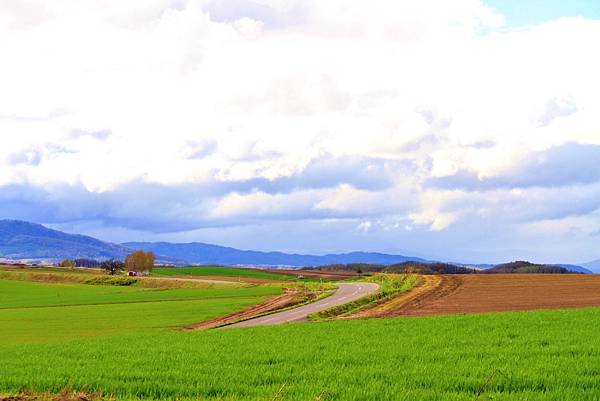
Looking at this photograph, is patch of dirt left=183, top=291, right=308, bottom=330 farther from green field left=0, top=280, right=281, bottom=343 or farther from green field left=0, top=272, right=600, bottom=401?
green field left=0, top=272, right=600, bottom=401

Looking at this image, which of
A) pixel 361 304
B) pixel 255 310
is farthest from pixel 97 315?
pixel 361 304

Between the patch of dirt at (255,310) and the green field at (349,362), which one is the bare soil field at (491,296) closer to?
the patch of dirt at (255,310)

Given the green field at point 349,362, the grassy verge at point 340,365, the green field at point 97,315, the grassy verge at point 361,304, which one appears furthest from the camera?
the grassy verge at point 361,304

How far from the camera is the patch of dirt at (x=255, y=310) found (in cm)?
6316

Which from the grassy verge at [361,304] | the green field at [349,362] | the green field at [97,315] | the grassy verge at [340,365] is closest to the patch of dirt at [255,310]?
the green field at [97,315]

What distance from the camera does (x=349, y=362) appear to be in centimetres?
2452

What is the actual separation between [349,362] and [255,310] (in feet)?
177

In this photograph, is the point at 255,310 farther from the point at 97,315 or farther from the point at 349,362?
the point at 349,362

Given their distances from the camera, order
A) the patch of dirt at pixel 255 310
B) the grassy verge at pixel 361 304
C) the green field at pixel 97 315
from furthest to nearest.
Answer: the grassy verge at pixel 361 304
the patch of dirt at pixel 255 310
the green field at pixel 97 315

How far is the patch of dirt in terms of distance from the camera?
63156 millimetres

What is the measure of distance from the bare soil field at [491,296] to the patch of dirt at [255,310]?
13.0 metres

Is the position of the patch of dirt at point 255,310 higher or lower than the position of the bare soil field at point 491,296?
lower

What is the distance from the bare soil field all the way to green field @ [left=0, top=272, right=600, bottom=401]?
18138 millimetres

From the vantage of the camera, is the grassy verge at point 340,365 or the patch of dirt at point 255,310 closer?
the grassy verge at point 340,365
